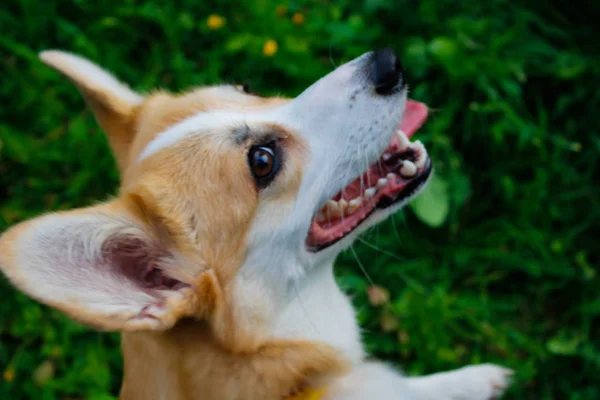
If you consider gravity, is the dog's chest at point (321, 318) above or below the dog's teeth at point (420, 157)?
below

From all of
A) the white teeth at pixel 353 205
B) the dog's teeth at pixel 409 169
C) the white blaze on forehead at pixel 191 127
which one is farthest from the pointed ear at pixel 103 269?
the dog's teeth at pixel 409 169

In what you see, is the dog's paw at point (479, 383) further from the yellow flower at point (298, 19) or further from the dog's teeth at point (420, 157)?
the yellow flower at point (298, 19)

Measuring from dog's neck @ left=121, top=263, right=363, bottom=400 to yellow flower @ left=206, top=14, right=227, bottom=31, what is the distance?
1.86 metres

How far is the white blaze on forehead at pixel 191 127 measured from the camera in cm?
178

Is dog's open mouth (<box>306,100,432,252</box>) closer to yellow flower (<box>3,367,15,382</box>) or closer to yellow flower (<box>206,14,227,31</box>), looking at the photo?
yellow flower (<box>206,14,227,31</box>)

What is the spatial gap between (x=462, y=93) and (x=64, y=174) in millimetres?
2150

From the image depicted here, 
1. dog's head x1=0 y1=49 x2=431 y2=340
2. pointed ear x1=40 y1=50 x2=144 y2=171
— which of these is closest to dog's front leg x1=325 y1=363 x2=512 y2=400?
dog's head x1=0 y1=49 x2=431 y2=340

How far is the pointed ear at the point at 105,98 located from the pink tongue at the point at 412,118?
996 millimetres

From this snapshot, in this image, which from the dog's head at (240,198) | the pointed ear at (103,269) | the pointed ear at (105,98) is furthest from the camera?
the pointed ear at (105,98)

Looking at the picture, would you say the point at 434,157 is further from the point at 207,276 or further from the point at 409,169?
the point at 207,276

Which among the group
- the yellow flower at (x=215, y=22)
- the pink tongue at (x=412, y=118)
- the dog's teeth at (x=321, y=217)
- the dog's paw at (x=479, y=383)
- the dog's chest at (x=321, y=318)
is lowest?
the dog's paw at (x=479, y=383)

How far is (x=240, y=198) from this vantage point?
174 centimetres

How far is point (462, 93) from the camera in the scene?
301 centimetres

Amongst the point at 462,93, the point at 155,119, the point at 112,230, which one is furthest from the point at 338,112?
the point at 462,93
